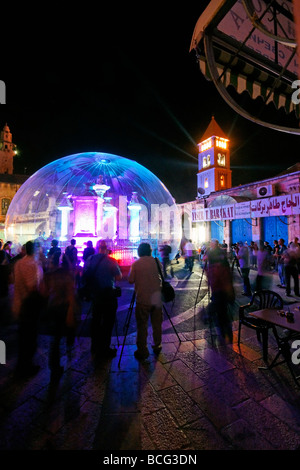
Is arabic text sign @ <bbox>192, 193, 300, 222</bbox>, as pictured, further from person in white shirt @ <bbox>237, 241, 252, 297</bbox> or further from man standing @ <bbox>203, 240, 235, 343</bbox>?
man standing @ <bbox>203, 240, 235, 343</bbox>

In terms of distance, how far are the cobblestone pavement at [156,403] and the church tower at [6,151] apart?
67687mm

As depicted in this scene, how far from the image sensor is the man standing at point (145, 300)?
392 cm

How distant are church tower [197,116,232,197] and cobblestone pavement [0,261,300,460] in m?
38.4

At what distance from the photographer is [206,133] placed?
43188mm

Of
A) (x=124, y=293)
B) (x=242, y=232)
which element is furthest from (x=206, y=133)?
(x=124, y=293)

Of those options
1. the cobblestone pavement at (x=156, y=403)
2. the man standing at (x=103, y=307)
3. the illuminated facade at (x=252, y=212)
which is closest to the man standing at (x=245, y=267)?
the cobblestone pavement at (x=156, y=403)

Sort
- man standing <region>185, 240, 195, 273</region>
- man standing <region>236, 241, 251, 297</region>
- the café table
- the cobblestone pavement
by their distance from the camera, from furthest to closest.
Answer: man standing <region>185, 240, 195, 273</region> < man standing <region>236, 241, 251, 297</region> < the café table < the cobblestone pavement

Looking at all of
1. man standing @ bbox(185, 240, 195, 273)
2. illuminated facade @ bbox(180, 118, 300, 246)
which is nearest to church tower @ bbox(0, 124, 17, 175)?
illuminated facade @ bbox(180, 118, 300, 246)

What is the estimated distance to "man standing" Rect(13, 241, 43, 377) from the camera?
3521 mm

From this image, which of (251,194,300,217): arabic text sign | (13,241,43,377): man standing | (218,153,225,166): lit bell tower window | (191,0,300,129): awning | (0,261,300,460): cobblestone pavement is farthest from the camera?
(218,153,225,166): lit bell tower window

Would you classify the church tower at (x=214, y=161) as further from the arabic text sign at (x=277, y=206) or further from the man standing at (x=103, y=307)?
the man standing at (x=103, y=307)

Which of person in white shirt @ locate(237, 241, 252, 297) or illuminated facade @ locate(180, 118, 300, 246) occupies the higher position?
illuminated facade @ locate(180, 118, 300, 246)
